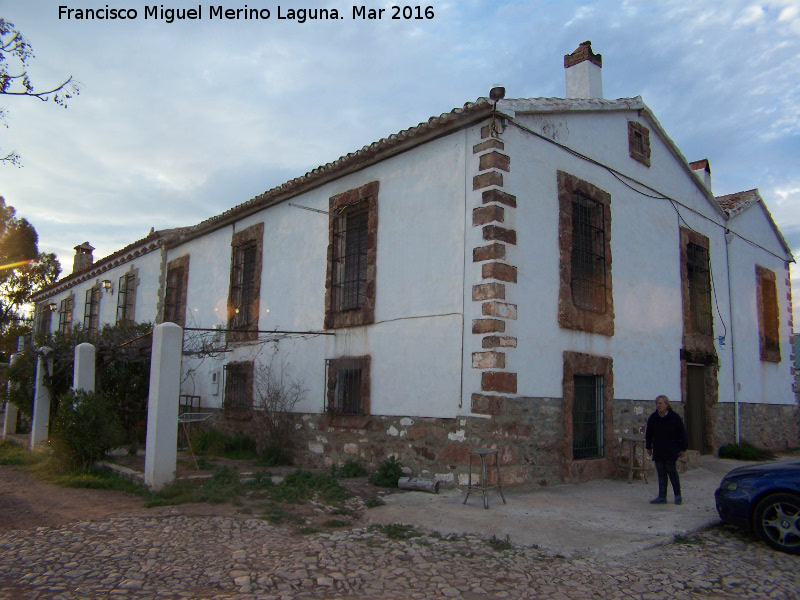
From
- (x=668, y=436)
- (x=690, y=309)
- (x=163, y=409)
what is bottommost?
(x=668, y=436)

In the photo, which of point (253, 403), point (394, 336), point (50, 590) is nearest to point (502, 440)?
point (394, 336)

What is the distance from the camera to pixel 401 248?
9523mm

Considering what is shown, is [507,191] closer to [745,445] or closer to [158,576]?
[158,576]

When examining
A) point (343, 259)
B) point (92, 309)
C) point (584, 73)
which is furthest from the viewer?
point (92, 309)

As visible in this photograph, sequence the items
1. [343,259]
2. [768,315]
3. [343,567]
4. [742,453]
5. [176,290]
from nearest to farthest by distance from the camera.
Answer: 1. [343,567]
2. [343,259]
3. [742,453]
4. [768,315]
5. [176,290]

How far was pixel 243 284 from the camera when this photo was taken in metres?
13.5

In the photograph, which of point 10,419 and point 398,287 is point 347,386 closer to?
point 398,287

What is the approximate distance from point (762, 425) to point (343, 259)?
412 inches

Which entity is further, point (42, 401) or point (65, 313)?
point (65, 313)

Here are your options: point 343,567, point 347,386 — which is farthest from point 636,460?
point 343,567

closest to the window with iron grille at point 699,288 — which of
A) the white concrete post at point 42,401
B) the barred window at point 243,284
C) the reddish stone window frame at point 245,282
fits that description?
the reddish stone window frame at point 245,282

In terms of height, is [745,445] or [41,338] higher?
[41,338]

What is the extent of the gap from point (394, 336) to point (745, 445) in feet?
27.3

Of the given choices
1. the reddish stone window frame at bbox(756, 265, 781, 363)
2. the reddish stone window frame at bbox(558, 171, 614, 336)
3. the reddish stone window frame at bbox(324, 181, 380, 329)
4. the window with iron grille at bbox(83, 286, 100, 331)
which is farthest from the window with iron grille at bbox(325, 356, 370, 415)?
the window with iron grille at bbox(83, 286, 100, 331)
